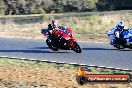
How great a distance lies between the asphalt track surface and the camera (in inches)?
685

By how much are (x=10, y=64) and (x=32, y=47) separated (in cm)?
557

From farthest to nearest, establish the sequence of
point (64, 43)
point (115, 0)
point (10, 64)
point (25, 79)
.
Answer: point (115, 0) < point (64, 43) < point (10, 64) < point (25, 79)

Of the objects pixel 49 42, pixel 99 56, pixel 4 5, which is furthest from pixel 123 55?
pixel 4 5

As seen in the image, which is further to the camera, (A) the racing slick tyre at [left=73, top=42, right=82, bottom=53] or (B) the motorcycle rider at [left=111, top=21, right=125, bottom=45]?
(B) the motorcycle rider at [left=111, top=21, right=125, bottom=45]

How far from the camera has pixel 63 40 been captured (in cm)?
2094

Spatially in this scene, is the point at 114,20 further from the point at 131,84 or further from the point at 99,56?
the point at 131,84

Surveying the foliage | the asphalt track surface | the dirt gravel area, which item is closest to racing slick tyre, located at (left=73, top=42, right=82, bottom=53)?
the asphalt track surface

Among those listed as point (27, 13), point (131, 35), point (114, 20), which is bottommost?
point (27, 13)

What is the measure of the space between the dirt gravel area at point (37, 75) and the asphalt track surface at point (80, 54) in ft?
4.23

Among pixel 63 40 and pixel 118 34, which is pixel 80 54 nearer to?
pixel 63 40

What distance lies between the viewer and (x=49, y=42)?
2161 cm

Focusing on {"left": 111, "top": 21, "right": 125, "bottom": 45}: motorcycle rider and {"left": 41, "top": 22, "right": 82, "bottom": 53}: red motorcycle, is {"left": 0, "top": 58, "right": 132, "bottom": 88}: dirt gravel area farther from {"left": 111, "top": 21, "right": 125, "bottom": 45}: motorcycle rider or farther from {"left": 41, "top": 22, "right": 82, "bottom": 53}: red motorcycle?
{"left": 111, "top": 21, "right": 125, "bottom": 45}: motorcycle rider

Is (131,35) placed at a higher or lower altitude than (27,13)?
higher

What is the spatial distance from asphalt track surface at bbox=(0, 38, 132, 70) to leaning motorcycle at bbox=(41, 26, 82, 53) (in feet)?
0.81
